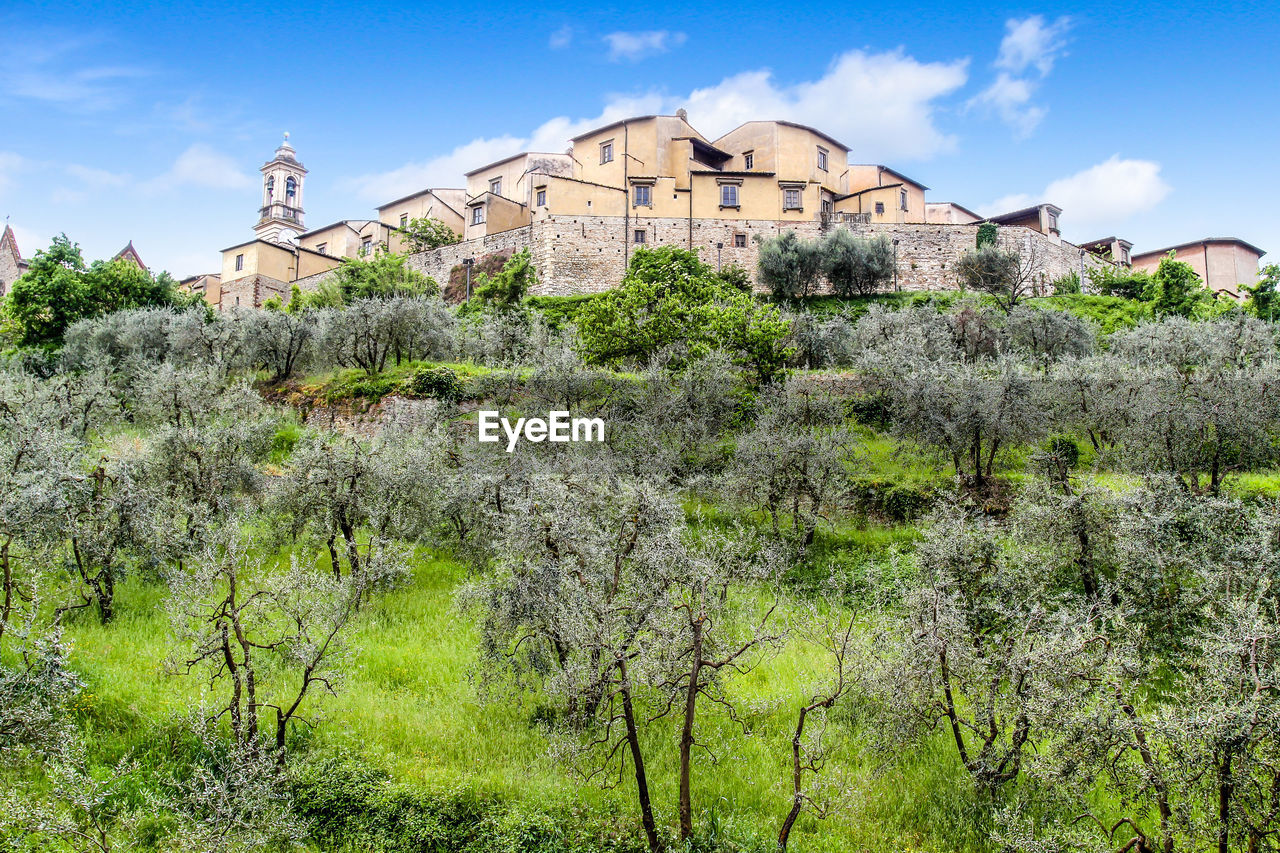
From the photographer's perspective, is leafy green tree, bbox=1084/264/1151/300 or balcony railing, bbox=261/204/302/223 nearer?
leafy green tree, bbox=1084/264/1151/300

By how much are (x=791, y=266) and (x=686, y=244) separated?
6837 mm

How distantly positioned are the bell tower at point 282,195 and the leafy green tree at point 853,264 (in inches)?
2188

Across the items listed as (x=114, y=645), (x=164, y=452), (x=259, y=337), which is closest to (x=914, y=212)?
(x=259, y=337)

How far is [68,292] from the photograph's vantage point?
38906 millimetres

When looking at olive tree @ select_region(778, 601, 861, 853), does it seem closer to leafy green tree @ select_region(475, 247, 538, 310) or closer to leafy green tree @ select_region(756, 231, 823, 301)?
leafy green tree @ select_region(756, 231, 823, 301)

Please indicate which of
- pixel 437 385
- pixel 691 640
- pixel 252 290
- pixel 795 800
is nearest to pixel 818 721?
pixel 795 800

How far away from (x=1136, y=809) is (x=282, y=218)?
A: 84.7 metres

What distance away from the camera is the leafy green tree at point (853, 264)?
148 ft

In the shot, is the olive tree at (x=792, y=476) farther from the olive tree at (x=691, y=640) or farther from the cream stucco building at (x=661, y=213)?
the cream stucco building at (x=661, y=213)

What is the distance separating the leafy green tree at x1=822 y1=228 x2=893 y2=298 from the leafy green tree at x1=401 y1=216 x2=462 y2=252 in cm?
2390

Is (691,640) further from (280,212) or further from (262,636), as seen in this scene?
(280,212)

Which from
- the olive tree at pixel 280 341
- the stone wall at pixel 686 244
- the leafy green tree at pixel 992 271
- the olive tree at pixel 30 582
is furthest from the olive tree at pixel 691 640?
the leafy green tree at pixel 992 271

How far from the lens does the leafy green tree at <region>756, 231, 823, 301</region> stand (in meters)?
44.6

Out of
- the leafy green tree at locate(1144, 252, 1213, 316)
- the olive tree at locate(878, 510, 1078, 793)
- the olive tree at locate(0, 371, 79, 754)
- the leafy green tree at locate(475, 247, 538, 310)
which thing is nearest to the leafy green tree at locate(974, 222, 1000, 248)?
the leafy green tree at locate(1144, 252, 1213, 316)
